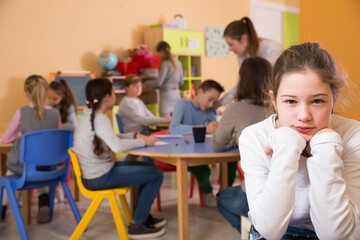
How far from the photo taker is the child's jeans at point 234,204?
6.67 ft

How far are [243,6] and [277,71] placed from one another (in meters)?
7.16

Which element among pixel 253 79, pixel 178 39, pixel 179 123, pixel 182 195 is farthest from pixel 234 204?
pixel 178 39

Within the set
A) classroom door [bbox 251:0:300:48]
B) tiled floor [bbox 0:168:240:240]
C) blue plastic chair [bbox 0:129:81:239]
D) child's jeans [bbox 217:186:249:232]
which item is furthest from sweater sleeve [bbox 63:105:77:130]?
classroom door [bbox 251:0:300:48]

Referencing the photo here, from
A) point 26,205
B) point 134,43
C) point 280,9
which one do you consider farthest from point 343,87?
point 280,9

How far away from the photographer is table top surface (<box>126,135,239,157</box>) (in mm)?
2266

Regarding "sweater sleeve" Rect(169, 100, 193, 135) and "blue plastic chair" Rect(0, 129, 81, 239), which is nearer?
"blue plastic chair" Rect(0, 129, 81, 239)

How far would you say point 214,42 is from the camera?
755cm

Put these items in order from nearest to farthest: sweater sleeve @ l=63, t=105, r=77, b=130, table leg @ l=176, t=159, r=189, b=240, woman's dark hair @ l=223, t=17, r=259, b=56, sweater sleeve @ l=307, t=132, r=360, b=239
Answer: sweater sleeve @ l=307, t=132, r=360, b=239, table leg @ l=176, t=159, r=189, b=240, woman's dark hair @ l=223, t=17, r=259, b=56, sweater sleeve @ l=63, t=105, r=77, b=130

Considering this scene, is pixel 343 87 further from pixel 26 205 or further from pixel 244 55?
pixel 26 205

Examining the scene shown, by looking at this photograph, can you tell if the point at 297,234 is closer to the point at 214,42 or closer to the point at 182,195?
the point at 182,195

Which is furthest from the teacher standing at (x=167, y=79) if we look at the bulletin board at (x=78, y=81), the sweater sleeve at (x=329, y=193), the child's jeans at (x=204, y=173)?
the sweater sleeve at (x=329, y=193)

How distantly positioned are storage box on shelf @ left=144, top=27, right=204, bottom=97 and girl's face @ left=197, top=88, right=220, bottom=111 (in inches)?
119

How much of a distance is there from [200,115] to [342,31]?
5.52ft

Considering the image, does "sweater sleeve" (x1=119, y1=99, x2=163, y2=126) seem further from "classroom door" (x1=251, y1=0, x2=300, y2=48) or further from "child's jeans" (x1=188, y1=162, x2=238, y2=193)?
"classroom door" (x1=251, y1=0, x2=300, y2=48)
